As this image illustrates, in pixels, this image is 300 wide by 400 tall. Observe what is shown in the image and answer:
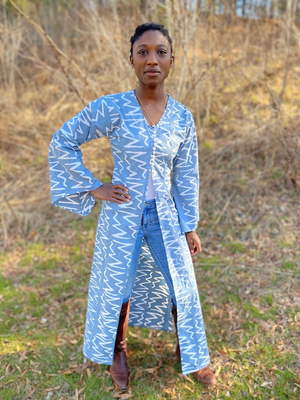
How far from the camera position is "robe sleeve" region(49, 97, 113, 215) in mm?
1815

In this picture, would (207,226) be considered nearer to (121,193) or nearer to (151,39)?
(121,193)

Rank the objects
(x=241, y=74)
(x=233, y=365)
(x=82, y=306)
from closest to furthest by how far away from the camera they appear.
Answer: (x=233, y=365), (x=82, y=306), (x=241, y=74)

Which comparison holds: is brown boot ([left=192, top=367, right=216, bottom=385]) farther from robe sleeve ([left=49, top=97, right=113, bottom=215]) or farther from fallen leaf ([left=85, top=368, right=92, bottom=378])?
robe sleeve ([left=49, top=97, right=113, bottom=215])

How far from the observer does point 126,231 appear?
6.30ft

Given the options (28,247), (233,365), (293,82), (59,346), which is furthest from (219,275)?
(293,82)

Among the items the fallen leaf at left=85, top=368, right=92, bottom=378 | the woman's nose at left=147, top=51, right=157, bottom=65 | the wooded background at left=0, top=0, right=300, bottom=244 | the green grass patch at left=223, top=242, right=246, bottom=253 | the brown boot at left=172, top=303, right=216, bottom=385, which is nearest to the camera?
the woman's nose at left=147, top=51, right=157, bottom=65

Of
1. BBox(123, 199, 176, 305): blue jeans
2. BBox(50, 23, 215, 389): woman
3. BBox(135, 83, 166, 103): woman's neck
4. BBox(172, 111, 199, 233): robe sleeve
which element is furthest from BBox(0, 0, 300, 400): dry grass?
BBox(135, 83, 166, 103): woman's neck

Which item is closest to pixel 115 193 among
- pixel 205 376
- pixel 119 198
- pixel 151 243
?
pixel 119 198

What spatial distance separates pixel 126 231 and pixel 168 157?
45 centimetres

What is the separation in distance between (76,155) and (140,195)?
1.30ft

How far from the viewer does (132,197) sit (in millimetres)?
1885

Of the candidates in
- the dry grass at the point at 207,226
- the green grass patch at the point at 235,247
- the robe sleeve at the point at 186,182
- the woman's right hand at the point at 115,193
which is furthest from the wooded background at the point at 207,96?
the woman's right hand at the point at 115,193

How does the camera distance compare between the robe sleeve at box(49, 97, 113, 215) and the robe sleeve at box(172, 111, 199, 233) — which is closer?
the robe sleeve at box(49, 97, 113, 215)

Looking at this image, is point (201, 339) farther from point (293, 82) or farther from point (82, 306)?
point (293, 82)
